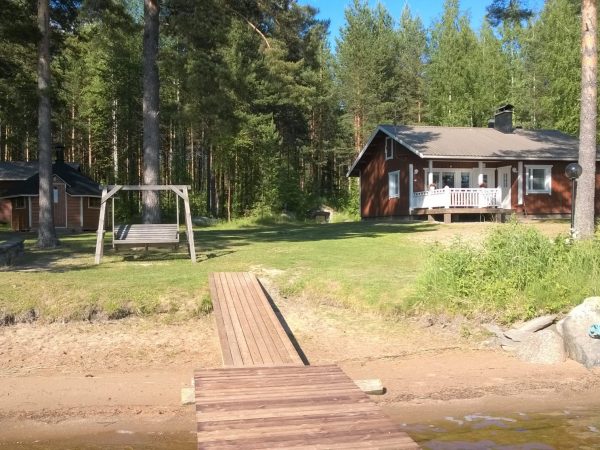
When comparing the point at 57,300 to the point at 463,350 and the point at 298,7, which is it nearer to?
the point at 463,350

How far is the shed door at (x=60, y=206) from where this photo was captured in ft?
93.2

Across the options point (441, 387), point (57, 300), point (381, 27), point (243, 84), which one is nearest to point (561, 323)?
point (441, 387)

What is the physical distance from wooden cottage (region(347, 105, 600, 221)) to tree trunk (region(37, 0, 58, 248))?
48.6ft

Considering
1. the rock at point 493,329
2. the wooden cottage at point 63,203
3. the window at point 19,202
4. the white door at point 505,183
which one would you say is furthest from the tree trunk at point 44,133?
the white door at point 505,183

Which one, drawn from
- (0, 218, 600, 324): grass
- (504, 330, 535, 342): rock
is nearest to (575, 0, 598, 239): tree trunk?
(0, 218, 600, 324): grass

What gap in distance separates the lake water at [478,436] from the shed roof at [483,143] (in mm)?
19101

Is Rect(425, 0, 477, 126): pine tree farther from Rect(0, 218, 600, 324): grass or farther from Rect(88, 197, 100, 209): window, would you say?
Rect(0, 218, 600, 324): grass

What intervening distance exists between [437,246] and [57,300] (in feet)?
21.6

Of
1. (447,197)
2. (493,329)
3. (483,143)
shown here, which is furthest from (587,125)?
(483,143)

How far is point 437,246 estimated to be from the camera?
1062cm

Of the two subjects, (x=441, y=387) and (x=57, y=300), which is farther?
(x=57, y=300)

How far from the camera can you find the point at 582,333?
7766 mm

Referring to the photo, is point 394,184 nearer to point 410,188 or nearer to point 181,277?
point 410,188

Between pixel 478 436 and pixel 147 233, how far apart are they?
8.93m
